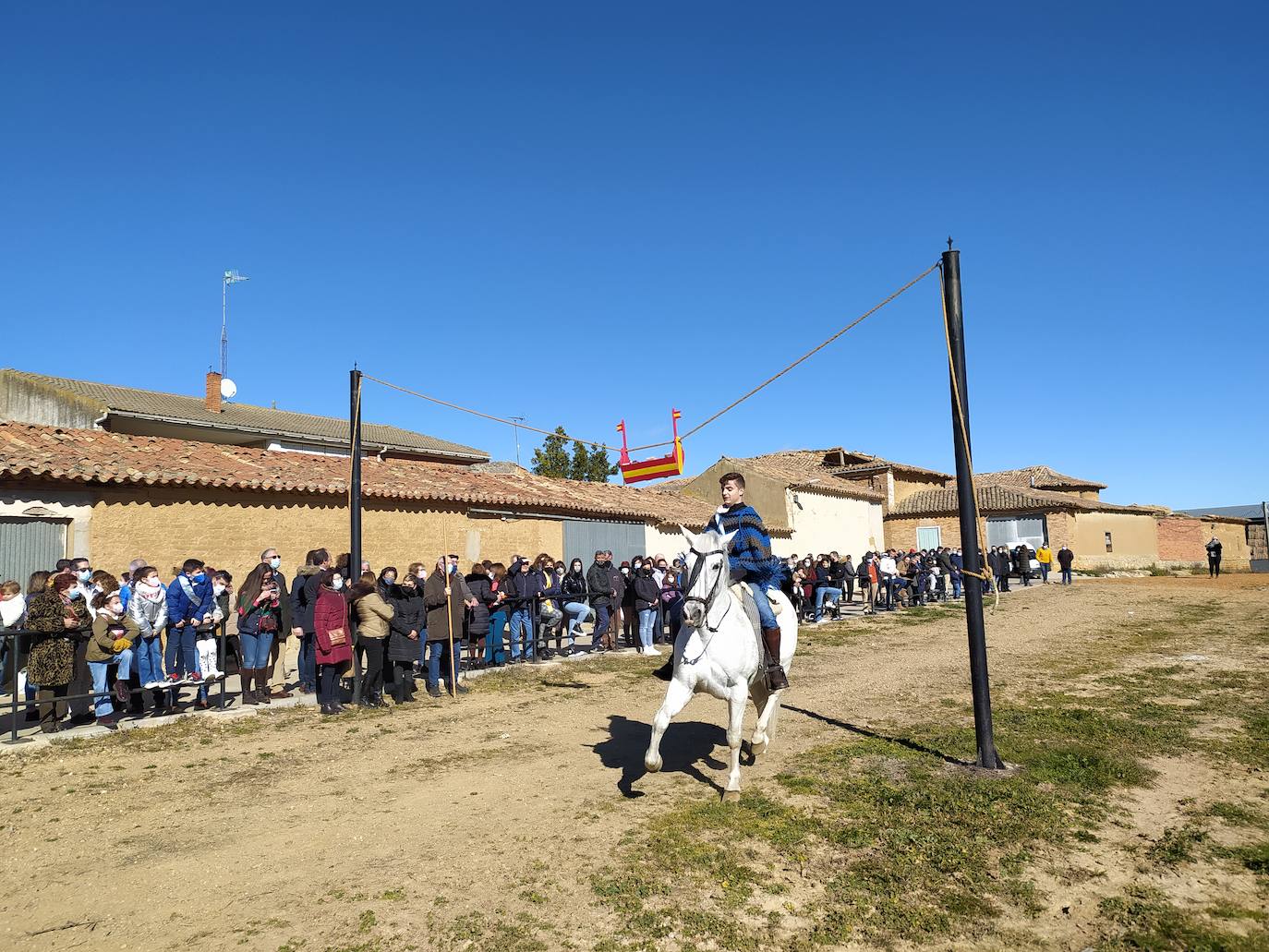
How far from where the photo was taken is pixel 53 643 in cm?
857

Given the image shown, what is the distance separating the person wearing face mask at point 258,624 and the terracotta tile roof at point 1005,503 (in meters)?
37.7

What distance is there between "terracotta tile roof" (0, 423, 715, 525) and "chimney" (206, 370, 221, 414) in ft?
32.7

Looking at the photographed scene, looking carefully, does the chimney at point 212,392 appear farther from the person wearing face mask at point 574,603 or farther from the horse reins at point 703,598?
the horse reins at point 703,598

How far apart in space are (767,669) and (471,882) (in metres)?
3.23

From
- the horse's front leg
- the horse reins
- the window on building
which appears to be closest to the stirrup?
the horse's front leg

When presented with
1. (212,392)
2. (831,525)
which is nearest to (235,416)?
(212,392)

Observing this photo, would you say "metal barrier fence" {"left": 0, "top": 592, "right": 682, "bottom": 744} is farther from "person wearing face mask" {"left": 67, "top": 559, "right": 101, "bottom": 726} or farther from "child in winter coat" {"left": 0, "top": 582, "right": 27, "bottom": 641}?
"child in winter coat" {"left": 0, "top": 582, "right": 27, "bottom": 641}

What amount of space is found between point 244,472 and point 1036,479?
170 ft

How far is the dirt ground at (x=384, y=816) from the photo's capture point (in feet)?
13.9

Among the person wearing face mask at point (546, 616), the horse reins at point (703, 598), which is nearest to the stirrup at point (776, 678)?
the horse reins at point (703, 598)

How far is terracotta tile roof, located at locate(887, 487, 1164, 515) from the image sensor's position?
1593 inches

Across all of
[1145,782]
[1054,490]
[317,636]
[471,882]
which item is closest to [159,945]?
[471,882]

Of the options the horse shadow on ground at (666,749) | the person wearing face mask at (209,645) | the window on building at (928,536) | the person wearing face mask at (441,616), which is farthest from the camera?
the window on building at (928,536)

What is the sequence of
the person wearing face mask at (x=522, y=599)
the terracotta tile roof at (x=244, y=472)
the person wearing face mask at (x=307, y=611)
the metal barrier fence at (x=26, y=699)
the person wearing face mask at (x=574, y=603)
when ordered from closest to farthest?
1. the metal barrier fence at (x=26, y=699)
2. the person wearing face mask at (x=307, y=611)
3. the terracotta tile roof at (x=244, y=472)
4. the person wearing face mask at (x=522, y=599)
5. the person wearing face mask at (x=574, y=603)
